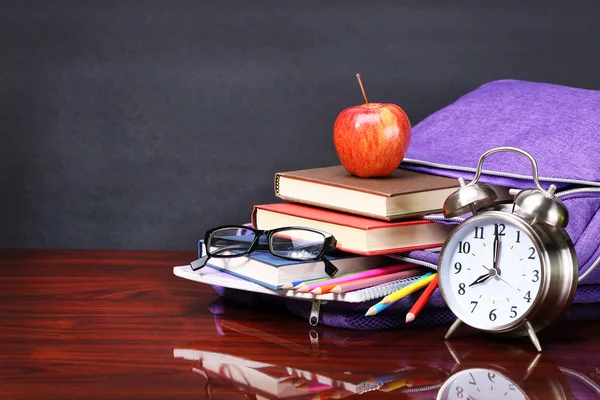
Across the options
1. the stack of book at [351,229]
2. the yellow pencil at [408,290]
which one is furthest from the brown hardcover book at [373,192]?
the yellow pencil at [408,290]

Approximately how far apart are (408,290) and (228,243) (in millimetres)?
308

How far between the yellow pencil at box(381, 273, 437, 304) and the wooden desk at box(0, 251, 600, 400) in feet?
0.21

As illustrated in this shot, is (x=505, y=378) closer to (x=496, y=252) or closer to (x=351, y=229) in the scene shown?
(x=496, y=252)

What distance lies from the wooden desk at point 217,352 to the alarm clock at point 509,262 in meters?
0.05

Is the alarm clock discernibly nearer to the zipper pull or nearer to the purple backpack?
the purple backpack

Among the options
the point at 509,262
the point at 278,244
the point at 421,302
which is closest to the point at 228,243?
the point at 278,244

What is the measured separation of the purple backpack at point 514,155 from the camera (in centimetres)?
142

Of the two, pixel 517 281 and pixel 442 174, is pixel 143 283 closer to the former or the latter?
pixel 442 174

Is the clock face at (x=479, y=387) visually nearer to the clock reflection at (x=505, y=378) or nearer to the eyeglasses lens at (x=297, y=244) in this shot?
the clock reflection at (x=505, y=378)

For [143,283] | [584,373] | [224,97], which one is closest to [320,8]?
[224,97]

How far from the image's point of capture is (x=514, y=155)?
5.03ft

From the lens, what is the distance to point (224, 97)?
2.02 meters

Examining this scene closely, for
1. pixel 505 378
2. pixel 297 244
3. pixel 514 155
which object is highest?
pixel 514 155

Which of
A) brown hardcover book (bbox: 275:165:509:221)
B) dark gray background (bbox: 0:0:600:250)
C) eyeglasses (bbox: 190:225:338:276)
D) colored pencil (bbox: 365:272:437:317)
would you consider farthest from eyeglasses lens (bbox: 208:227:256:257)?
dark gray background (bbox: 0:0:600:250)
